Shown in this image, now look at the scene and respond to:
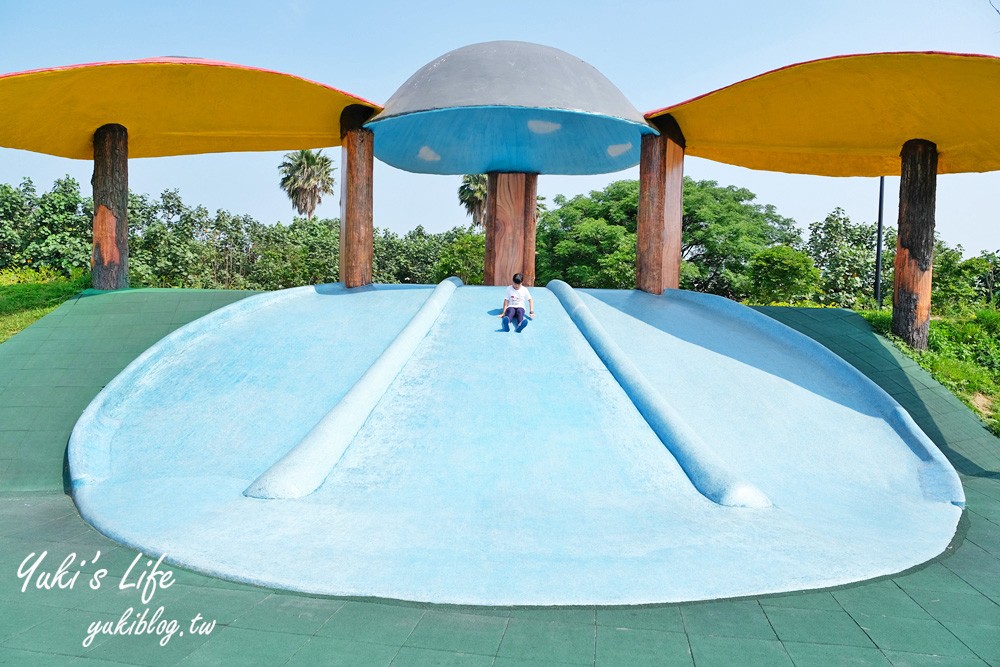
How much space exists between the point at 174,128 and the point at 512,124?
241 inches

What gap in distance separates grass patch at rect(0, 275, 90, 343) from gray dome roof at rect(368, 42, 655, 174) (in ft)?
22.7

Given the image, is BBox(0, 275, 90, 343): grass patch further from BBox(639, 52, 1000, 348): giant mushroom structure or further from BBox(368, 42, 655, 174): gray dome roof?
BBox(639, 52, 1000, 348): giant mushroom structure

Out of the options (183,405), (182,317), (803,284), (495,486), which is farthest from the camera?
(803,284)

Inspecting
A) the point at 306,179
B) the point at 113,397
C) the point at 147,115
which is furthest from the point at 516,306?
the point at 306,179

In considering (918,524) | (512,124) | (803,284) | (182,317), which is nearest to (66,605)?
(918,524)

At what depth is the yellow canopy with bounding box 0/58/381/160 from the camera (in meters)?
9.94

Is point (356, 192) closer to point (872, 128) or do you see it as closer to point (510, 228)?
point (510, 228)

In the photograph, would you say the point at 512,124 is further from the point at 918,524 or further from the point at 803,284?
the point at 803,284

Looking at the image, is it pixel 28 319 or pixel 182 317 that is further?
pixel 28 319

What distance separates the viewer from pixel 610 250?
3114cm

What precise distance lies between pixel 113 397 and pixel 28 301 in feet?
23.2

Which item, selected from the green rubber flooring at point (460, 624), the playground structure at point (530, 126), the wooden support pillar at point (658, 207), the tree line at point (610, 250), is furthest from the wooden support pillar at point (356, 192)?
the tree line at point (610, 250)

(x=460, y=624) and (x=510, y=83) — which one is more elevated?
(x=510, y=83)

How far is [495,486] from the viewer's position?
630cm
